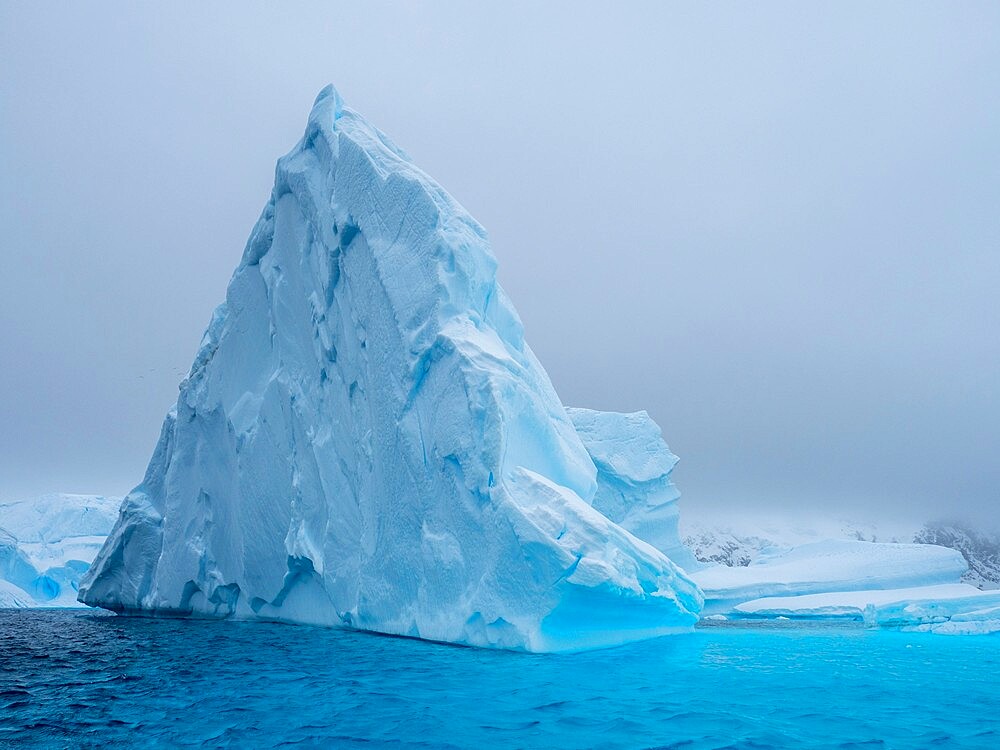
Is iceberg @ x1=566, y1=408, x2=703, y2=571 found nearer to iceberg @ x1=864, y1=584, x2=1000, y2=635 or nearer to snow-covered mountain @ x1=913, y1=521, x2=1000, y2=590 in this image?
iceberg @ x1=864, y1=584, x2=1000, y2=635

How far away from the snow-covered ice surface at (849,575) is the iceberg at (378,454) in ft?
37.3

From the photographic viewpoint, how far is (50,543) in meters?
32.8

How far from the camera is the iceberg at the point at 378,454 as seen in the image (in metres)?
9.97

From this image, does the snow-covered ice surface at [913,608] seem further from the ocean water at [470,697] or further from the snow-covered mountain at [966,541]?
the snow-covered mountain at [966,541]

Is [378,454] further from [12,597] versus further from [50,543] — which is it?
[50,543]

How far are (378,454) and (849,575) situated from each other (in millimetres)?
17625

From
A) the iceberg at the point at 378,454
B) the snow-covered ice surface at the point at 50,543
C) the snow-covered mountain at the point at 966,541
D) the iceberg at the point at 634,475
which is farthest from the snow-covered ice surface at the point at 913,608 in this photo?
Result: the snow-covered mountain at the point at 966,541

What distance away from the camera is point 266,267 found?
1524 centimetres

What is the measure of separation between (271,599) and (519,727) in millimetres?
10945

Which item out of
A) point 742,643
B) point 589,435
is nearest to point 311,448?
point 742,643

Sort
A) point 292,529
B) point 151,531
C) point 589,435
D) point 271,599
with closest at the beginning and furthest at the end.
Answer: point 292,529
point 271,599
point 151,531
point 589,435

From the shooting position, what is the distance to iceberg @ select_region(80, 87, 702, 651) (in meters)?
9.97

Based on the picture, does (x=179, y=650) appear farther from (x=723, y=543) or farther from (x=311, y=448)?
(x=723, y=543)

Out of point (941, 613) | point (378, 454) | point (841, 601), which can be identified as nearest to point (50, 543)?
point (378, 454)
